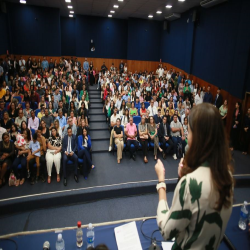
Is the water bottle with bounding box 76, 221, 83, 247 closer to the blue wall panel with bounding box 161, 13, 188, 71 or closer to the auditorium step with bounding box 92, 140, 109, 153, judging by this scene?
the auditorium step with bounding box 92, 140, 109, 153

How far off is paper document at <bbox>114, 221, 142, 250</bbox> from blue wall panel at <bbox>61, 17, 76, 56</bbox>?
1618cm

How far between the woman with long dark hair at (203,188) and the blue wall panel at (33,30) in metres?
13.5

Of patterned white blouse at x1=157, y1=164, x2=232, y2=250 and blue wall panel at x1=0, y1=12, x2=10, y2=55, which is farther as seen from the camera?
blue wall panel at x1=0, y1=12, x2=10, y2=55

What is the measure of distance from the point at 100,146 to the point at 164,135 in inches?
71.2

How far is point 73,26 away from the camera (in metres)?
16.0

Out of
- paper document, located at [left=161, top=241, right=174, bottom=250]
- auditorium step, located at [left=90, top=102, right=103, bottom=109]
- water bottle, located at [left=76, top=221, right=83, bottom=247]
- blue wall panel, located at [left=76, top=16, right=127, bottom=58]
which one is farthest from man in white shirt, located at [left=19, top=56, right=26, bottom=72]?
paper document, located at [left=161, top=241, right=174, bottom=250]

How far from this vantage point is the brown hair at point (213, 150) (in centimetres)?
75

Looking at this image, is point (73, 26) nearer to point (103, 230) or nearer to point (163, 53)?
point (163, 53)

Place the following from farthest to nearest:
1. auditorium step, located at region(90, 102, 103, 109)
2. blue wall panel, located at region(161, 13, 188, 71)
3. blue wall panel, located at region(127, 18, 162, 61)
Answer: blue wall panel, located at region(127, 18, 162, 61) → blue wall panel, located at region(161, 13, 188, 71) → auditorium step, located at region(90, 102, 103, 109)

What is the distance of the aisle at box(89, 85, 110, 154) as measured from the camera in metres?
6.04

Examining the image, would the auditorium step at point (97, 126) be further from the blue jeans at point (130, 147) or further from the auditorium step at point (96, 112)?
the blue jeans at point (130, 147)

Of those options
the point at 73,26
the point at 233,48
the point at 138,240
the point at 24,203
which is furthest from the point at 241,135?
the point at 73,26

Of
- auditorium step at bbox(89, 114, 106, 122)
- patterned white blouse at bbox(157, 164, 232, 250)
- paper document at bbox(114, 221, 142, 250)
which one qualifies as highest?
patterned white blouse at bbox(157, 164, 232, 250)

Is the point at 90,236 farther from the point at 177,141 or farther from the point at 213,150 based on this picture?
the point at 177,141
